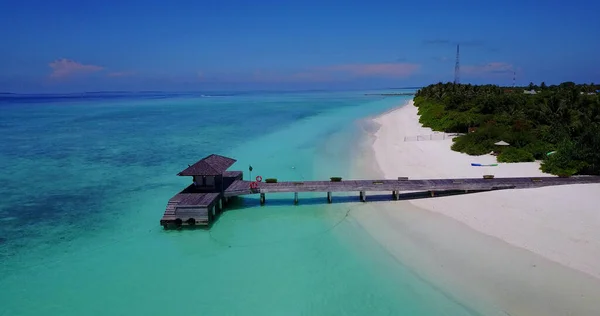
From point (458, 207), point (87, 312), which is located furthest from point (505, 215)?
point (87, 312)

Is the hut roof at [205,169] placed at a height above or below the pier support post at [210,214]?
above

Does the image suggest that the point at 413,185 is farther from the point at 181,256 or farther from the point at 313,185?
the point at 181,256

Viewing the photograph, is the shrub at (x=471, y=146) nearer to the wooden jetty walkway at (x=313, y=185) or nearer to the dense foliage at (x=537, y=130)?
the dense foliage at (x=537, y=130)

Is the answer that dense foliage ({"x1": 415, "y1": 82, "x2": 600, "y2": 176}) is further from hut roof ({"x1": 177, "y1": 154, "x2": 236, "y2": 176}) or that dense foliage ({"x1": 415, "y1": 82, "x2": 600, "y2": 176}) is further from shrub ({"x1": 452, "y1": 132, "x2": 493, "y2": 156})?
hut roof ({"x1": 177, "y1": 154, "x2": 236, "y2": 176})

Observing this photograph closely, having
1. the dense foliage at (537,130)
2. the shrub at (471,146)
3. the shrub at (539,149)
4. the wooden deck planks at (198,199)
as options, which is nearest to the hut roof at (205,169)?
the wooden deck planks at (198,199)

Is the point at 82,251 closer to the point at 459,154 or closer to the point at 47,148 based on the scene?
the point at 459,154

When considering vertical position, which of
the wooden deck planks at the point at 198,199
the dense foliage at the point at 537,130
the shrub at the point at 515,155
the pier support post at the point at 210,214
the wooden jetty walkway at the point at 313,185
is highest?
the dense foliage at the point at 537,130
